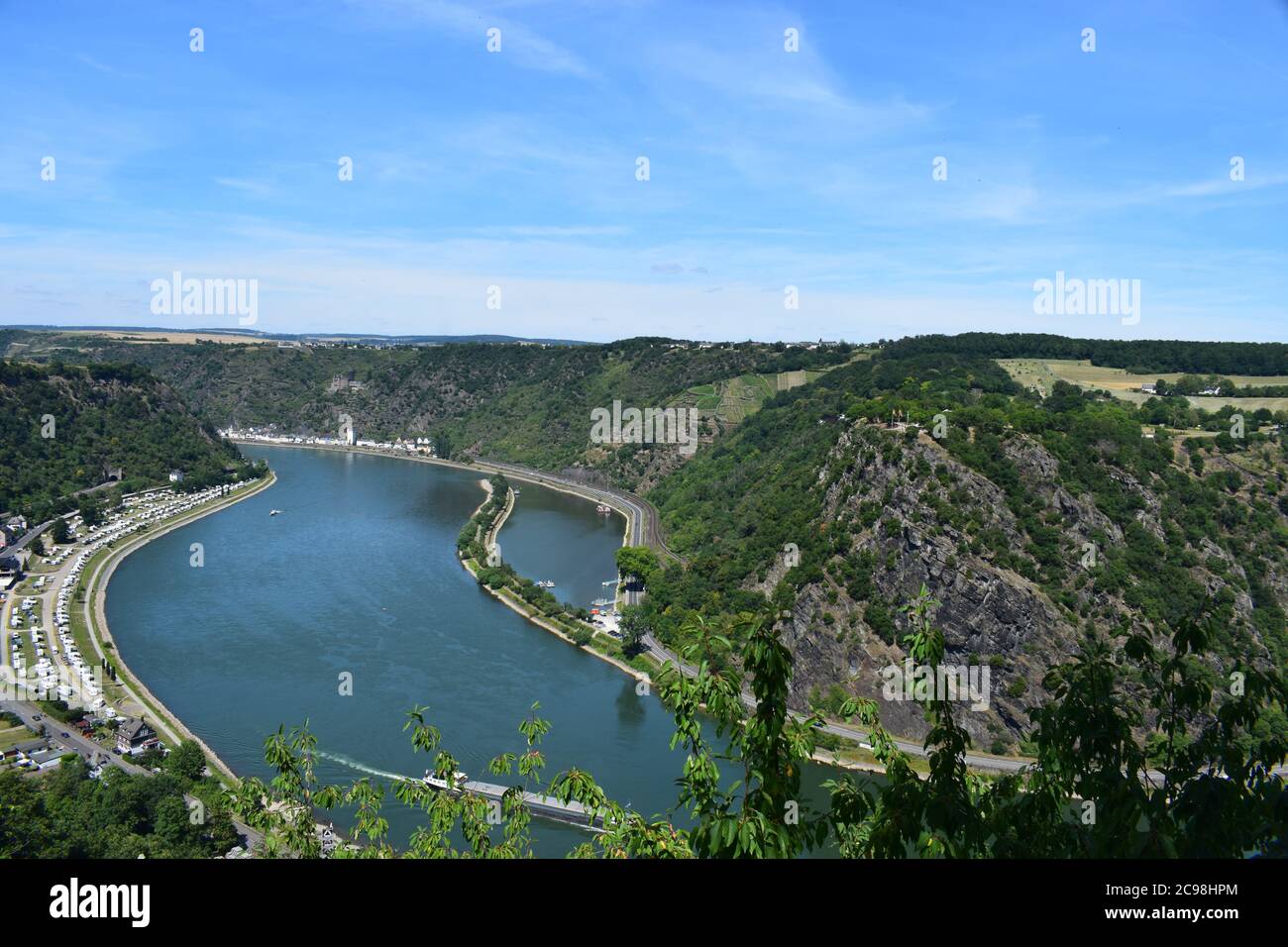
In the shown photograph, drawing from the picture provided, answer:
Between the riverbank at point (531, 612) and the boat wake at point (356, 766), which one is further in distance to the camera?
the riverbank at point (531, 612)

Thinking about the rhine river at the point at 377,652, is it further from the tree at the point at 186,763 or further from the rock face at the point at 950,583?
the rock face at the point at 950,583

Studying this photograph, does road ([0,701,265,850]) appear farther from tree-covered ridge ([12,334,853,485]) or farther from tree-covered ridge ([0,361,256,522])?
tree-covered ridge ([12,334,853,485])

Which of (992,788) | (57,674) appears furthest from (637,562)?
(992,788)

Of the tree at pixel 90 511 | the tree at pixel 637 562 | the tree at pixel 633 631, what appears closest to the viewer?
the tree at pixel 633 631

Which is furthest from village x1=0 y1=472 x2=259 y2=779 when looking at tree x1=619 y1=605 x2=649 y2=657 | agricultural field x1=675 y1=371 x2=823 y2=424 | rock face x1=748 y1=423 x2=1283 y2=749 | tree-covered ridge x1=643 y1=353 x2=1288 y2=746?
agricultural field x1=675 y1=371 x2=823 y2=424

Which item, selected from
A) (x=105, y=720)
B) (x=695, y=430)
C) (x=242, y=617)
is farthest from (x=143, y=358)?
(x=105, y=720)

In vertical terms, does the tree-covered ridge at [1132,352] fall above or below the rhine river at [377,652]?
above

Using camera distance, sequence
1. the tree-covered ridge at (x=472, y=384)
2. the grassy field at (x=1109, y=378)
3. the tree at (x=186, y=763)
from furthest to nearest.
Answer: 1. the tree-covered ridge at (x=472, y=384)
2. the grassy field at (x=1109, y=378)
3. the tree at (x=186, y=763)

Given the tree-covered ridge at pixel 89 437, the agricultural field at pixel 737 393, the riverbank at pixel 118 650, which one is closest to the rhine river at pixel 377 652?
the riverbank at pixel 118 650
